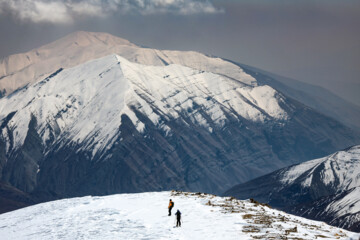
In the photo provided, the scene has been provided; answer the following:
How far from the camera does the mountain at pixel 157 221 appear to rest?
9762 cm

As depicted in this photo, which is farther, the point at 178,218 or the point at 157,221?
the point at 157,221

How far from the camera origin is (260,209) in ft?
382

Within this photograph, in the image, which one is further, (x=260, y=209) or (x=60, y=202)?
(x=60, y=202)

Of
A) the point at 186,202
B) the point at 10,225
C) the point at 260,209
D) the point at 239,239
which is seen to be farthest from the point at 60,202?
the point at 239,239

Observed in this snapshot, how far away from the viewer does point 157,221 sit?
351 ft

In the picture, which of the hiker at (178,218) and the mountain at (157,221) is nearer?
the mountain at (157,221)

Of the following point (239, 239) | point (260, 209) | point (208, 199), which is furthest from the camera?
point (208, 199)

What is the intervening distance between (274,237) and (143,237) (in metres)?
17.4

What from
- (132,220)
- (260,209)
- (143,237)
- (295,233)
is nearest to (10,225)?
(132,220)

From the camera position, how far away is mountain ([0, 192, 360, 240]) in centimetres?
9762

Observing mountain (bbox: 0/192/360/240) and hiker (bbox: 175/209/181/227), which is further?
hiker (bbox: 175/209/181/227)

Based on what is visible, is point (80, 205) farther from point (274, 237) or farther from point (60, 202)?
point (274, 237)

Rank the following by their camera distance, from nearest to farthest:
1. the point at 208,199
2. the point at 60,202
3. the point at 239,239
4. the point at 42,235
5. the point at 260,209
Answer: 1. the point at 239,239
2. the point at 42,235
3. the point at 260,209
4. the point at 208,199
5. the point at 60,202

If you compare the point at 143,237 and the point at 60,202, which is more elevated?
the point at 60,202
